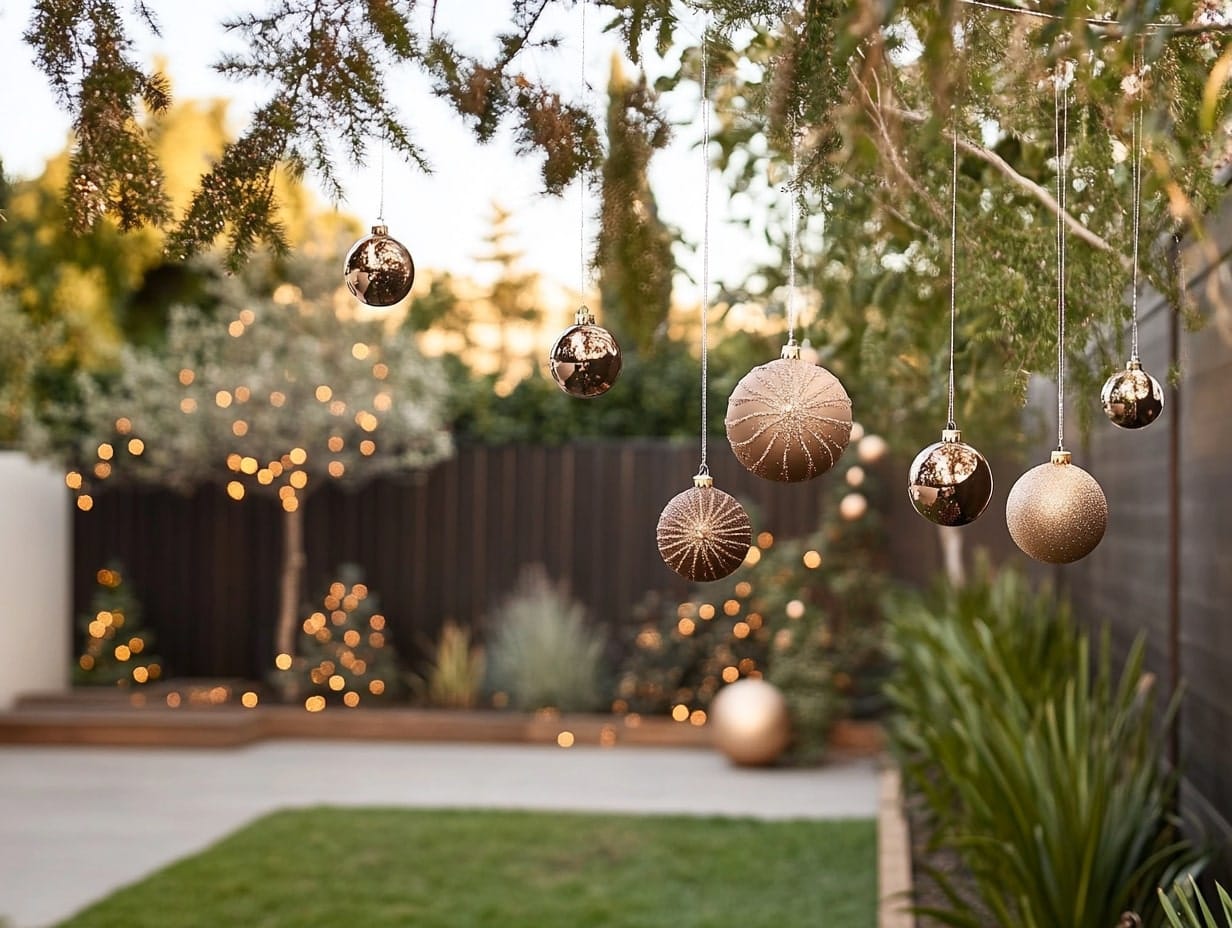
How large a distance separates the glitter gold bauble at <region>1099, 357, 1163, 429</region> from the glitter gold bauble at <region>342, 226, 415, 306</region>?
92cm

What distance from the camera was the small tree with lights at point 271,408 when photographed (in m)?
8.62

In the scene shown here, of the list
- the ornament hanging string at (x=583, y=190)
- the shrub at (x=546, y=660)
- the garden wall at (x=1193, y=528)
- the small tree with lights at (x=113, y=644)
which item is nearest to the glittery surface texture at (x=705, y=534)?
the ornament hanging string at (x=583, y=190)

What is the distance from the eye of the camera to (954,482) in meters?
1.59

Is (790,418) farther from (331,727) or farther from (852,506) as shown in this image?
(331,727)

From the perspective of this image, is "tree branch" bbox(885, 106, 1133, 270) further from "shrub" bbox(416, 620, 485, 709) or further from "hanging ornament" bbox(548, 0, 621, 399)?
"shrub" bbox(416, 620, 485, 709)

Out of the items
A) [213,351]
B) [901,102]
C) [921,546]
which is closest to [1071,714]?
[901,102]

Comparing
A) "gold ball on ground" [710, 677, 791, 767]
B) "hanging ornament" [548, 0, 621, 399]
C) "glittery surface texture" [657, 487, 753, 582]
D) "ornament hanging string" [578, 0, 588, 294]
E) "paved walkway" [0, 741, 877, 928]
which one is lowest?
"paved walkway" [0, 741, 877, 928]

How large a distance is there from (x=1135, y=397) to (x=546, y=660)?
23.4 ft

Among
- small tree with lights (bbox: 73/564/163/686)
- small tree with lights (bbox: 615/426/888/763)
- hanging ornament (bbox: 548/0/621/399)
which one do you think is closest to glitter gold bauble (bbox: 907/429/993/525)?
hanging ornament (bbox: 548/0/621/399)

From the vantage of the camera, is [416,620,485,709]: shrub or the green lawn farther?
[416,620,485,709]: shrub

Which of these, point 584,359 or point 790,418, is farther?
point 584,359

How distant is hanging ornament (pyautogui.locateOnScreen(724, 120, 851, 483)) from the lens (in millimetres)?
1619

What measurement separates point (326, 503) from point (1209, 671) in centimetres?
733

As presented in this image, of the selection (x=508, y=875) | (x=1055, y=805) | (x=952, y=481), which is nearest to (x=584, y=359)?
(x=952, y=481)
